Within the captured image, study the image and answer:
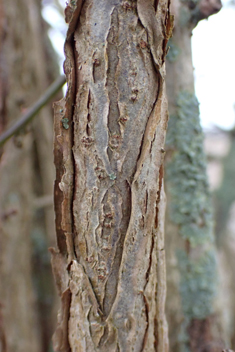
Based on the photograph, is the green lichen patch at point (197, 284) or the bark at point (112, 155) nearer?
the bark at point (112, 155)

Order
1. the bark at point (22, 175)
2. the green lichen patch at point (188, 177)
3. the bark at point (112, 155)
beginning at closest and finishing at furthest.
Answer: the bark at point (112, 155) → the green lichen patch at point (188, 177) → the bark at point (22, 175)

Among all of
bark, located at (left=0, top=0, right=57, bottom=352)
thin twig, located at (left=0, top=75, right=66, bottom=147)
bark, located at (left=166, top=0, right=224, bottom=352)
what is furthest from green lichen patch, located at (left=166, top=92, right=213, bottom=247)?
bark, located at (left=0, top=0, right=57, bottom=352)

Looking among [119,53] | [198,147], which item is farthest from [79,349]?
[198,147]

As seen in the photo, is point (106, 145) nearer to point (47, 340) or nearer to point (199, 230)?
point (199, 230)

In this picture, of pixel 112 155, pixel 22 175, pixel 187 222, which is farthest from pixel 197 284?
pixel 22 175

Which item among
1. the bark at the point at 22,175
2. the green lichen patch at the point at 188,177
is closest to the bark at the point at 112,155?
the green lichen patch at the point at 188,177

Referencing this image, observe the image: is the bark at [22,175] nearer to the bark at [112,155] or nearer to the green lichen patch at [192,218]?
the green lichen patch at [192,218]

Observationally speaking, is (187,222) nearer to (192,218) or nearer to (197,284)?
(192,218)
